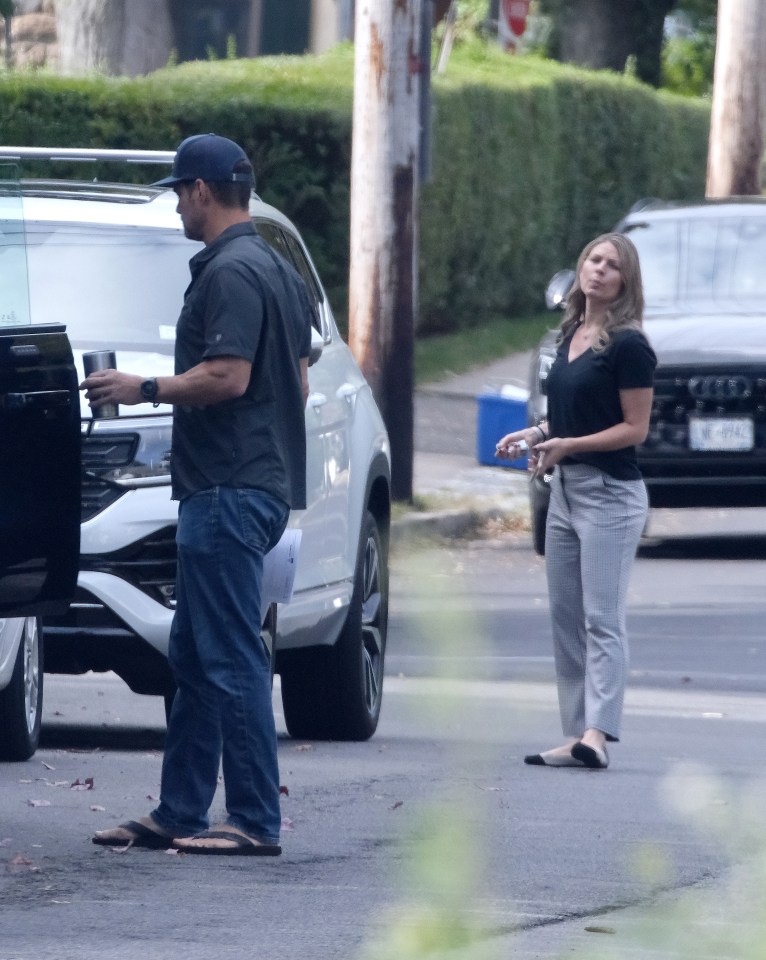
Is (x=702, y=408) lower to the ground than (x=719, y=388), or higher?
lower

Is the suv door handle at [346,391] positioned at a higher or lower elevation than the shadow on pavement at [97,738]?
higher

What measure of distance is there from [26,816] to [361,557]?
72.3 inches

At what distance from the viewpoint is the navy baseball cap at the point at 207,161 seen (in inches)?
202

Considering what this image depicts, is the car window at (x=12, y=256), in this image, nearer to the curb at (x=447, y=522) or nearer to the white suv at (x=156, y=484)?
the white suv at (x=156, y=484)

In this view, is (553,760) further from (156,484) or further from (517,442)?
(156,484)

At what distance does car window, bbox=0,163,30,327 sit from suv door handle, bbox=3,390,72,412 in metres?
0.19

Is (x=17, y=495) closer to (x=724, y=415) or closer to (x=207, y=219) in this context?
(x=207, y=219)

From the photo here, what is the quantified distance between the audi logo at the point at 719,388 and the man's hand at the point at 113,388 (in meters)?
7.50

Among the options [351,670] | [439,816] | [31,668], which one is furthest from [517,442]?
[439,816]

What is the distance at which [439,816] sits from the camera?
5.29ft

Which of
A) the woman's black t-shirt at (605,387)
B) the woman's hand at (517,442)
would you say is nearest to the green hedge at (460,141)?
the woman's hand at (517,442)

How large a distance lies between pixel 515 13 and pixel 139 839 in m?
26.0

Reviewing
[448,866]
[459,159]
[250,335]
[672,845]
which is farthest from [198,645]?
[459,159]

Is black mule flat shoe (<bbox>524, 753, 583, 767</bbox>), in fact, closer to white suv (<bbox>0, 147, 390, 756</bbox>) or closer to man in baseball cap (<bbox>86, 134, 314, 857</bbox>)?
white suv (<bbox>0, 147, 390, 756</bbox>)
